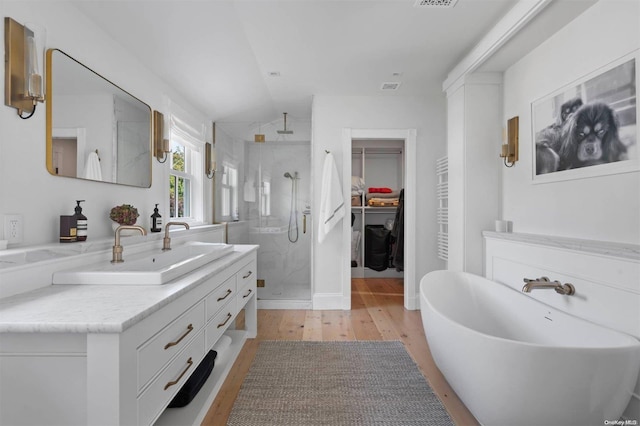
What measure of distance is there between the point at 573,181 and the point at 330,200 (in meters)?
2.03

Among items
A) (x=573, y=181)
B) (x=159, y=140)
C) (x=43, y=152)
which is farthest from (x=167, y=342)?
(x=573, y=181)

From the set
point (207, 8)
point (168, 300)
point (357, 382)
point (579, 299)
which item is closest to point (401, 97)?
point (207, 8)

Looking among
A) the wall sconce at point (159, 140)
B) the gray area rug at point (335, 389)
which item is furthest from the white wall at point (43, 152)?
the gray area rug at point (335, 389)

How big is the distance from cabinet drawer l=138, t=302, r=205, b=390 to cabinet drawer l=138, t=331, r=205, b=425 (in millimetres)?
38

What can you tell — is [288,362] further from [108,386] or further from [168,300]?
[108,386]

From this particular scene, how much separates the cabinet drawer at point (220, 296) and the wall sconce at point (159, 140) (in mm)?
1260

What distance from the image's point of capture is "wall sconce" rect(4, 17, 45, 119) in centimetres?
136

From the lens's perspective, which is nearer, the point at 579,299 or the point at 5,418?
the point at 5,418

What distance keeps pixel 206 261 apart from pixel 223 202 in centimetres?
200

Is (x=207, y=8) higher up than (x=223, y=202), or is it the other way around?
(x=207, y=8)

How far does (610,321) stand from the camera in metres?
1.52

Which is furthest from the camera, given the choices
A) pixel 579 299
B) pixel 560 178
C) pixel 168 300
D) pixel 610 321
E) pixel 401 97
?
pixel 401 97

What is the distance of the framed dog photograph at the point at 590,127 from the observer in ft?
5.05

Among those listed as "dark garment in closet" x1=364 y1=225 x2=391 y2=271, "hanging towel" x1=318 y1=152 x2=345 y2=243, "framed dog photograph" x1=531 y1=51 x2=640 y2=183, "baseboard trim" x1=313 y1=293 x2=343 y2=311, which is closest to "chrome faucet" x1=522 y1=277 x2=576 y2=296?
"framed dog photograph" x1=531 y1=51 x2=640 y2=183
